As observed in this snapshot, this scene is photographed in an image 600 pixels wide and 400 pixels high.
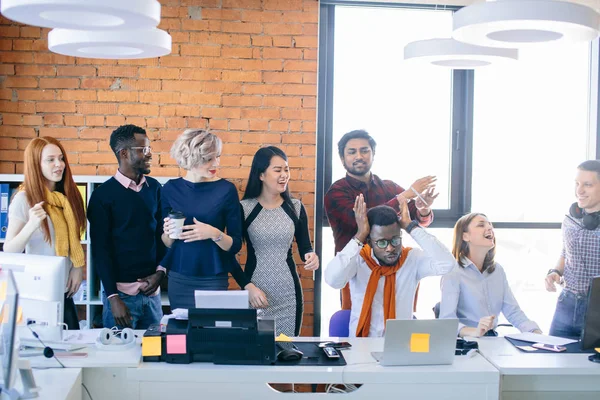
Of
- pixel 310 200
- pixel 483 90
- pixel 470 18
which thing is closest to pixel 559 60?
pixel 483 90

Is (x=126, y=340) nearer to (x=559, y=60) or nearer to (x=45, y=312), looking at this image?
(x=45, y=312)

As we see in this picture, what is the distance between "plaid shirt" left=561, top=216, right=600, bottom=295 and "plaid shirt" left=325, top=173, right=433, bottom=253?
1030mm

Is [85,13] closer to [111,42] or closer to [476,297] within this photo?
[111,42]

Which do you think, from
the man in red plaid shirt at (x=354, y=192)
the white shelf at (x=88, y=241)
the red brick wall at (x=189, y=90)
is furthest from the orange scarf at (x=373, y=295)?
the white shelf at (x=88, y=241)

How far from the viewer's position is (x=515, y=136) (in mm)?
4938

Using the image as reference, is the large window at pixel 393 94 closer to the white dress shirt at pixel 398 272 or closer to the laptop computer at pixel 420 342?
the white dress shirt at pixel 398 272

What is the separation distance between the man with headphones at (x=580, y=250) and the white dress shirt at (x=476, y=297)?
1.55ft

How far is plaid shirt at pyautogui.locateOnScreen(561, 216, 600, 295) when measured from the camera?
12.4ft

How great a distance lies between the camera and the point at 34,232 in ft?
11.4

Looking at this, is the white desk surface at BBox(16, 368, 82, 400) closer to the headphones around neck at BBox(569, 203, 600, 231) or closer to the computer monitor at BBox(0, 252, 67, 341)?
the computer monitor at BBox(0, 252, 67, 341)

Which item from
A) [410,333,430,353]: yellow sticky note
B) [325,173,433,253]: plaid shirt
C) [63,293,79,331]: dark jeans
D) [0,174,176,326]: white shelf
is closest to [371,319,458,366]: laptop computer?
[410,333,430,353]: yellow sticky note

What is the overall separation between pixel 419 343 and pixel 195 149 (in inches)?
62.5

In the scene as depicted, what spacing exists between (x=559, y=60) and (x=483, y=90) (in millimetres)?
647

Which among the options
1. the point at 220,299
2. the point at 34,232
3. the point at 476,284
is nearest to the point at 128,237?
the point at 34,232
